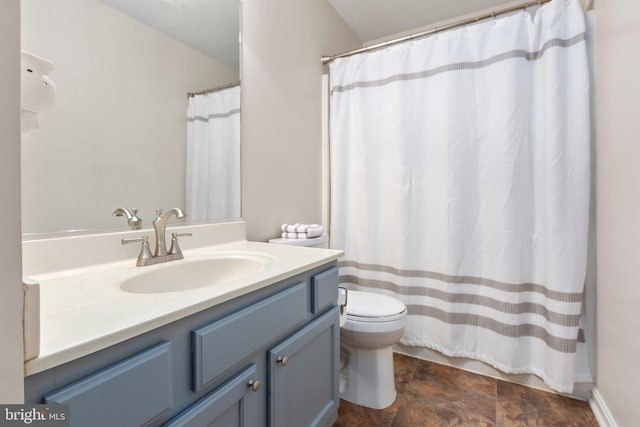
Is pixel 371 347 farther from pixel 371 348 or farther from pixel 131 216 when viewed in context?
pixel 131 216

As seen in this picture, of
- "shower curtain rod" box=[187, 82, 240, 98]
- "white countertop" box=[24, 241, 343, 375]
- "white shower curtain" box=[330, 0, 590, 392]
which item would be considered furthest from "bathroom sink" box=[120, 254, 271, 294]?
"white shower curtain" box=[330, 0, 590, 392]

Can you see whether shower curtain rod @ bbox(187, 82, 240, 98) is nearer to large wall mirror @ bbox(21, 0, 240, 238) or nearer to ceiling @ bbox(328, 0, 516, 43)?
large wall mirror @ bbox(21, 0, 240, 238)

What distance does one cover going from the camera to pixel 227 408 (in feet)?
2.43

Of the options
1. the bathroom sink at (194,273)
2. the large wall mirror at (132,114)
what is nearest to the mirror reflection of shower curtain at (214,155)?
the large wall mirror at (132,114)

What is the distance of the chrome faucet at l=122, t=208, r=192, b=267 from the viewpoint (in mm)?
1043

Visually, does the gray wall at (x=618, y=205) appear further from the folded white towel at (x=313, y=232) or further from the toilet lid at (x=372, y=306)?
the folded white towel at (x=313, y=232)

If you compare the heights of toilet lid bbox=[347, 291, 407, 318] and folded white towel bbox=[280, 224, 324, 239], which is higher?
folded white towel bbox=[280, 224, 324, 239]

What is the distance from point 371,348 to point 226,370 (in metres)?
0.94

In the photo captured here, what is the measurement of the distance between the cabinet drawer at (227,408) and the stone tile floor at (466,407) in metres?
0.76

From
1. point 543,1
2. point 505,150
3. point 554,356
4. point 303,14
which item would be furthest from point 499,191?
point 303,14

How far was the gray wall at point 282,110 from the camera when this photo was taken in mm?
1582

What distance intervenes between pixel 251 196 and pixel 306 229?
13.8 inches

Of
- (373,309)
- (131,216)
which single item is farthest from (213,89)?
(373,309)

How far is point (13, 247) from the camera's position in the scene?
0.38 m
